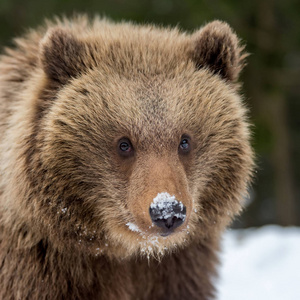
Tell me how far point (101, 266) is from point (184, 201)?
3.91 feet

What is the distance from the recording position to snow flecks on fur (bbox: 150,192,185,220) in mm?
3590

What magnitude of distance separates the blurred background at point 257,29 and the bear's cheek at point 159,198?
296 inches

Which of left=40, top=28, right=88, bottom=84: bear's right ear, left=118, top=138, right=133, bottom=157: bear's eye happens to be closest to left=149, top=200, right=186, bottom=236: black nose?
left=118, top=138, right=133, bottom=157: bear's eye

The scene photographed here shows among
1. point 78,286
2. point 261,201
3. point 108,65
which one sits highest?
point 108,65

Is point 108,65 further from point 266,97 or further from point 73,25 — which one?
point 266,97

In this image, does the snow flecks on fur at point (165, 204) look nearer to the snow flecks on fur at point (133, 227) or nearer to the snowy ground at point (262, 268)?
the snow flecks on fur at point (133, 227)

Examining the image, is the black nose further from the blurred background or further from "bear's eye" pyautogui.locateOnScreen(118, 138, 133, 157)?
the blurred background

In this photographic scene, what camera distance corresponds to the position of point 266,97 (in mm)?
14336

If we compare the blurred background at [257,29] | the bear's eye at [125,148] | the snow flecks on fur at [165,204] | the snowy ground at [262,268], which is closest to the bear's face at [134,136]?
the bear's eye at [125,148]

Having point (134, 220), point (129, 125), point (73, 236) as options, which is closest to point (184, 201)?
Result: point (134, 220)

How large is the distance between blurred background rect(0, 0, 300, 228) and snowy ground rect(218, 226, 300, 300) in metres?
3.16

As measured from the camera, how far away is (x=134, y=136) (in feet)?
13.2

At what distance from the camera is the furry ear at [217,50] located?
448 centimetres

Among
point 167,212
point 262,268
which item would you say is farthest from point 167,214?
point 262,268
